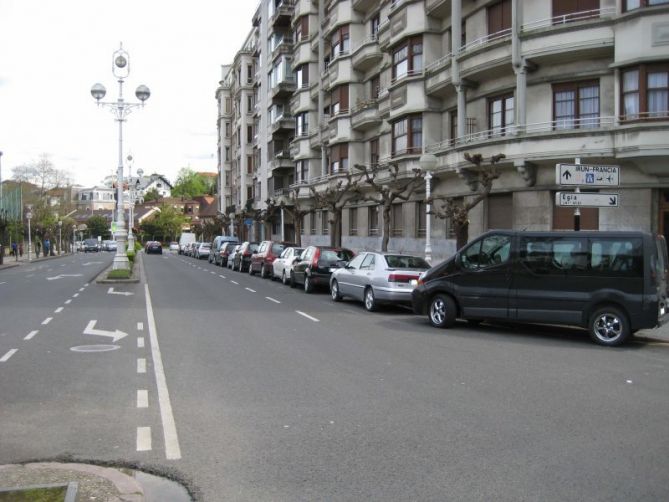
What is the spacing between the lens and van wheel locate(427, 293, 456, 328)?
13695mm

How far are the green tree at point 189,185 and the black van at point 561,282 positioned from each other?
140212 millimetres

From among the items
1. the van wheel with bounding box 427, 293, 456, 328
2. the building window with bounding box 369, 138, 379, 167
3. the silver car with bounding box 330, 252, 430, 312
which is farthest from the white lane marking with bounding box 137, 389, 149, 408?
the building window with bounding box 369, 138, 379, 167

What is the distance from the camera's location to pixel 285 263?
1067 inches

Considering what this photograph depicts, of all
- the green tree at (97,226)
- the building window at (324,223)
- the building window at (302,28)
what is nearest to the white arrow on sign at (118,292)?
the building window at (324,223)

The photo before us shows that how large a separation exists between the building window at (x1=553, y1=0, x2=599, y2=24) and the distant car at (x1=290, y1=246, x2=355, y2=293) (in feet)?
33.3

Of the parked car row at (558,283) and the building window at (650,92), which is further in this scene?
the building window at (650,92)

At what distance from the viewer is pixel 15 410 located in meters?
6.80

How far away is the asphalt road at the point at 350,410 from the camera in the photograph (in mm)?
4914

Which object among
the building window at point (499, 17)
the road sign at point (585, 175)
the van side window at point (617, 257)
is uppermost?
the building window at point (499, 17)

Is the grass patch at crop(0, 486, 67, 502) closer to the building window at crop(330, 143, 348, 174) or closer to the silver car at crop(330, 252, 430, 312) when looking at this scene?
the silver car at crop(330, 252, 430, 312)

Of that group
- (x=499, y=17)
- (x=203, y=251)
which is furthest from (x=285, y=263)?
(x=203, y=251)

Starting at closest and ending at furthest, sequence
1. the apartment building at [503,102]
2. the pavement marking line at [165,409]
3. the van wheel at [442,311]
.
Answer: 1. the pavement marking line at [165,409]
2. the van wheel at [442,311]
3. the apartment building at [503,102]

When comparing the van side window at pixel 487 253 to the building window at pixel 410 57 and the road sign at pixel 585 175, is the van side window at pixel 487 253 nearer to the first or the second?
the road sign at pixel 585 175

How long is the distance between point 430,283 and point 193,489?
1001 centimetres
